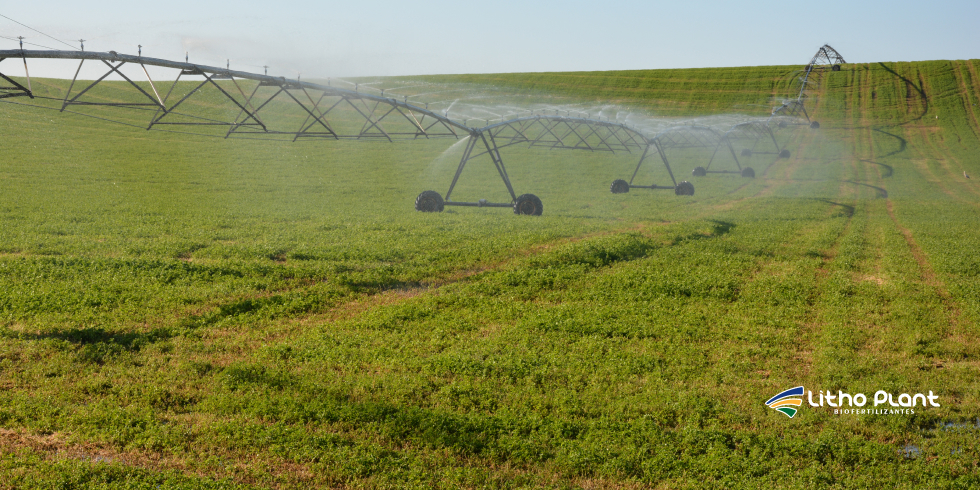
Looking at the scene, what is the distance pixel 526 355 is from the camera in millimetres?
9391

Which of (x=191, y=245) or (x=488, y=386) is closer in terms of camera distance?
(x=488, y=386)

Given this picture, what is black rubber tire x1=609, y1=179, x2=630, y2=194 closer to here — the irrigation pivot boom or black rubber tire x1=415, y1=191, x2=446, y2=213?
the irrigation pivot boom

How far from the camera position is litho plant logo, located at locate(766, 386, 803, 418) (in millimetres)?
7910

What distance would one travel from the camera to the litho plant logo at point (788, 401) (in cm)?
791

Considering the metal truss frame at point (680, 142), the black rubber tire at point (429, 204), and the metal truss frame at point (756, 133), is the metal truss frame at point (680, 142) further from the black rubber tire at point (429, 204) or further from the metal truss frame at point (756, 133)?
the black rubber tire at point (429, 204)

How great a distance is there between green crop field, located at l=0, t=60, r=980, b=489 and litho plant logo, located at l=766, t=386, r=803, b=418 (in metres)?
0.13

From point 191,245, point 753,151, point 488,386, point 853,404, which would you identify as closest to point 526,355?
point 488,386

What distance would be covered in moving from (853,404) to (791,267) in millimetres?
8944

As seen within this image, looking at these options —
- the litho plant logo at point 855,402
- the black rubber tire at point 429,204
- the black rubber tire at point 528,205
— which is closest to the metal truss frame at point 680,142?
the black rubber tire at point 528,205

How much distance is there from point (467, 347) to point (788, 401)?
447 centimetres

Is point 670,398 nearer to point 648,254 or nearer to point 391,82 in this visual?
point 648,254

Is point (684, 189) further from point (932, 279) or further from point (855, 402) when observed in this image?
point (855, 402)

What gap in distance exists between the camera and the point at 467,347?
383 inches

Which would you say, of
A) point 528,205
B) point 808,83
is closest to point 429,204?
point 528,205
